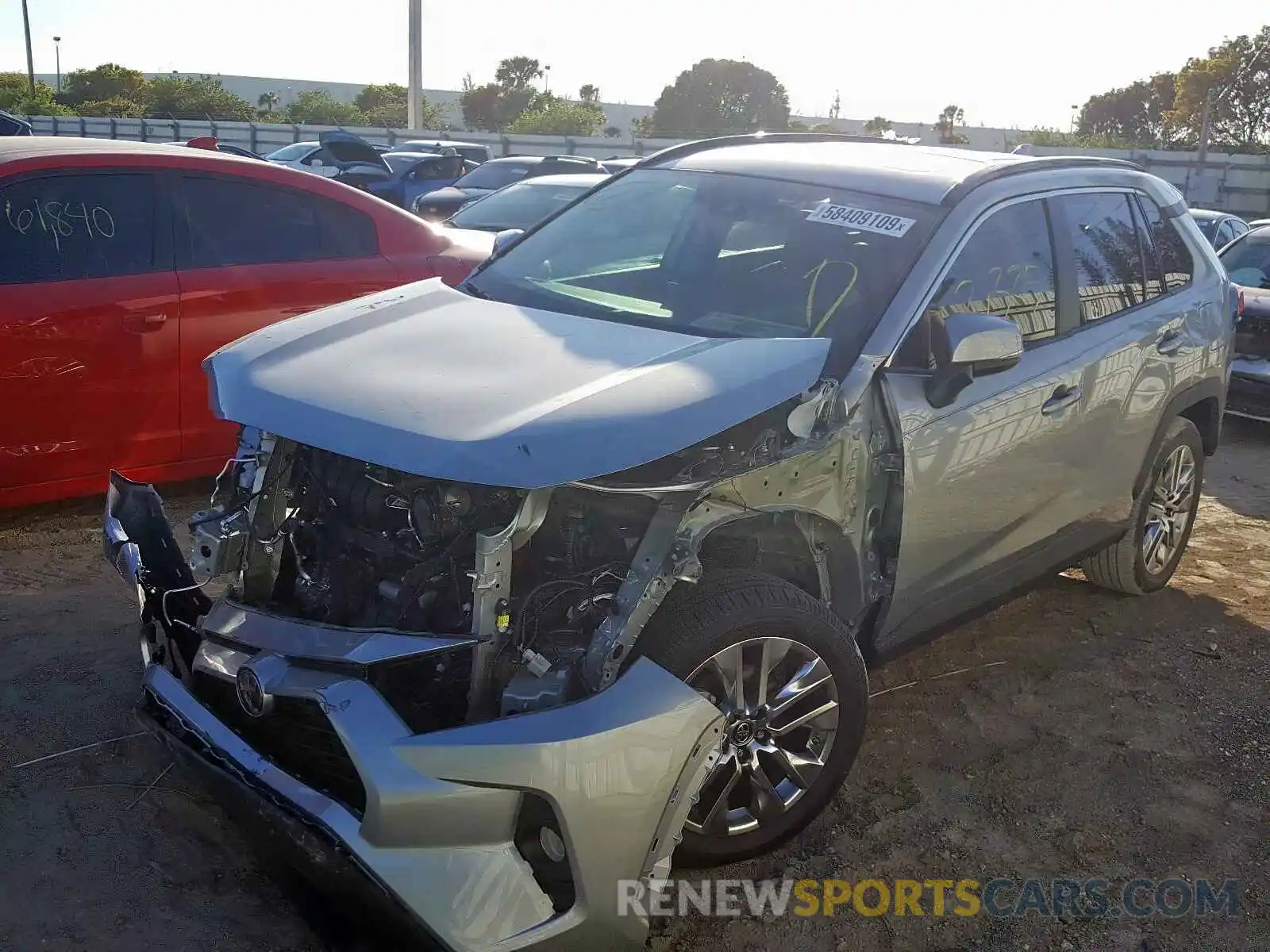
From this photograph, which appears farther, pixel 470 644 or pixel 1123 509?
pixel 1123 509

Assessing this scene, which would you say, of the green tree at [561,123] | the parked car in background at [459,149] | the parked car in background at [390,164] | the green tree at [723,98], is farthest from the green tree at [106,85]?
the parked car in background at [390,164]

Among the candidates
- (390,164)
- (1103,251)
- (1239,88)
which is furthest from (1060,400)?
(1239,88)

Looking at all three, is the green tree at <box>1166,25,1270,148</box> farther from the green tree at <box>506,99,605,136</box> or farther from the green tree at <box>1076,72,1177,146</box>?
the green tree at <box>506,99,605,136</box>

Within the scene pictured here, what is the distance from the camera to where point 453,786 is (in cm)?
242

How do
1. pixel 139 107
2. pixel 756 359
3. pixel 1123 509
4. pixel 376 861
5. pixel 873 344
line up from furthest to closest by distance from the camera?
pixel 139 107
pixel 1123 509
pixel 873 344
pixel 756 359
pixel 376 861

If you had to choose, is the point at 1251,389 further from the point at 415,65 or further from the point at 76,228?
the point at 415,65

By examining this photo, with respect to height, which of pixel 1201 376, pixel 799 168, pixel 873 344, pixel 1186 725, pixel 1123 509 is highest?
pixel 799 168

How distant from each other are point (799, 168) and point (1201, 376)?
6.85 ft

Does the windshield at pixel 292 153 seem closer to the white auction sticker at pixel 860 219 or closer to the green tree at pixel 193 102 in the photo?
the white auction sticker at pixel 860 219

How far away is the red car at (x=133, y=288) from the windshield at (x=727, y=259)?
0.55m

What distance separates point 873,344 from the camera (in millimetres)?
3420

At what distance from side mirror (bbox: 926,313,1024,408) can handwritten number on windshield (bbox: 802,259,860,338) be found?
0.27 m

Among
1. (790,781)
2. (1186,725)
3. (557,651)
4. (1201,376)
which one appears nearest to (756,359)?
(557,651)

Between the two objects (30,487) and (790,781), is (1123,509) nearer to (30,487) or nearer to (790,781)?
(790,781)
